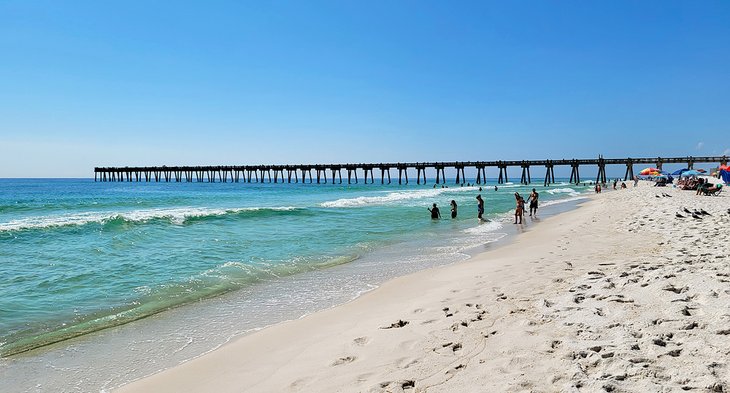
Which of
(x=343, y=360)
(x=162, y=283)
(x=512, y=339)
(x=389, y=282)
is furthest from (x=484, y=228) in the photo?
(x=343, y=360)

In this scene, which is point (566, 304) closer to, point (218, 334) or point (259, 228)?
point (218, 334)

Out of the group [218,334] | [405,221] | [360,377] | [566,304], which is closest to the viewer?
[360,377]

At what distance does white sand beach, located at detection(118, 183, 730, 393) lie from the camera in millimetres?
3166

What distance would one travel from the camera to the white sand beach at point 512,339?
317 centimetres

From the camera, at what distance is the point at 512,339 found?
4051mm

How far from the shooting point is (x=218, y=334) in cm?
564

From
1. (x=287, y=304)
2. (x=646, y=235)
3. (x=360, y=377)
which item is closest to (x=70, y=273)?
(x=287, y=304)

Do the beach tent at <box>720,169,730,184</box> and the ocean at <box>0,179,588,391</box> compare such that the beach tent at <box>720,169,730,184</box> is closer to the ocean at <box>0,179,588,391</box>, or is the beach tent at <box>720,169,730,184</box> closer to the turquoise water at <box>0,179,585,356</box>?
the turquoise water at <box>0,179,585,356</box>

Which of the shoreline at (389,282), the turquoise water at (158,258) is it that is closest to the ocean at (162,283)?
the turquoise water at (158,258)

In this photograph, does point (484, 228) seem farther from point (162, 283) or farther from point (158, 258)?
point (162, 283)

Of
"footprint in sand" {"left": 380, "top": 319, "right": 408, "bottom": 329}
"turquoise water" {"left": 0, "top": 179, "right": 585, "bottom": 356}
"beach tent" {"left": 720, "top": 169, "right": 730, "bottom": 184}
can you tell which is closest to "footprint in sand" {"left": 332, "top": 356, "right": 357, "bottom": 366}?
"footprint in sand" {"left": 380, "top": 319, "right": 408, "bottom": 329}

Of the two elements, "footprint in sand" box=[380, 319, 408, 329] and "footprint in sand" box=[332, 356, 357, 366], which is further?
"footprint in sand" box=[380, 319, 408, 329]

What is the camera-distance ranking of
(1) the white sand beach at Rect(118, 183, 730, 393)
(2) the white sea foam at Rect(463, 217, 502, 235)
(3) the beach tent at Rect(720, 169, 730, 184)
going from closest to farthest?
(1) the white sand beach at Rect(118, 183, 730, 393) → (2) the white sea foam at Rect(463, 217, 502, 235) → (3) the beach tent at Rect(720, 169, 730, 184)

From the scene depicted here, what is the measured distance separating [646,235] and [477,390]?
10074mm
